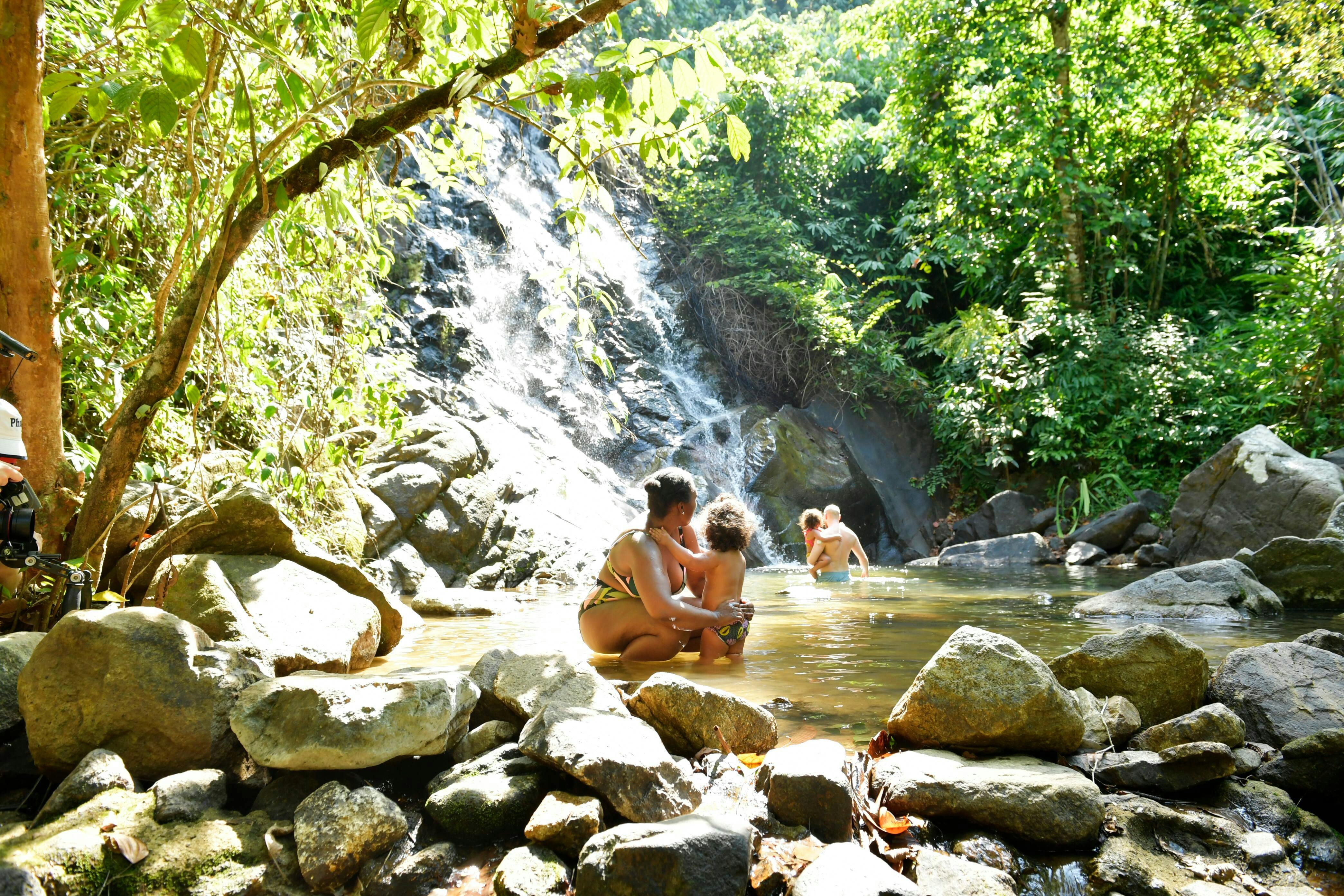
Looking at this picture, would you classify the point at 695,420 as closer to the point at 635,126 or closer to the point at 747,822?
the point at 635,126

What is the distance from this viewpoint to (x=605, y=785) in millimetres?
2367

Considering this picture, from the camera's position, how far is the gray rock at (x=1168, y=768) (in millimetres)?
2615

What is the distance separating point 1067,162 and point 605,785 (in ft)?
48.1

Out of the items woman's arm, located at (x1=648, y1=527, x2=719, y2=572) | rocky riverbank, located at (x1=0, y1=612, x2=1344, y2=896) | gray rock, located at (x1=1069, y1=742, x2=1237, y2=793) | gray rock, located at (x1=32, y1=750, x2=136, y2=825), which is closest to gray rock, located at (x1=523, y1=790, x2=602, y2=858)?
rocky riverbank, located at (x1=0, y1=612, x2=1344, y2=896)

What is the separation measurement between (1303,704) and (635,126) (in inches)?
133

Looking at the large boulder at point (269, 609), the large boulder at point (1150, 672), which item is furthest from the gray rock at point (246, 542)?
the large boulder at point (1150, 672)

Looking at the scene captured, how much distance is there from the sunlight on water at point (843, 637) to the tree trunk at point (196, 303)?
5.50ft

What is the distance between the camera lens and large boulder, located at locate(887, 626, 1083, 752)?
2.77m

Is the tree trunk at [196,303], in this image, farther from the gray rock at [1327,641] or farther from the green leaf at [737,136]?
the gray rock at [1327,641]

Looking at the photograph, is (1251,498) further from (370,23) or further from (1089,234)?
(370,23)

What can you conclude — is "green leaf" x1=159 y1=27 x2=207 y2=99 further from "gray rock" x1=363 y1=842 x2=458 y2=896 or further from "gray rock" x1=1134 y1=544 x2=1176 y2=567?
"gray rock" x1=1134 y1=544 x2=1176 y2=567

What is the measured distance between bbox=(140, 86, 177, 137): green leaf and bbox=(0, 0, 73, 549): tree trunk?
1356mm

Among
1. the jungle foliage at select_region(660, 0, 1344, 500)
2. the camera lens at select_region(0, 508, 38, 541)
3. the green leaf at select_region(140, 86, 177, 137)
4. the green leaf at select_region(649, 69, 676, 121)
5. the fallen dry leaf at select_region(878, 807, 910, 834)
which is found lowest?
the fallen dry leaf at select_region(878, 807, 910, 834)

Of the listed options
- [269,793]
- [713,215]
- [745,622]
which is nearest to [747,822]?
[269,793]
